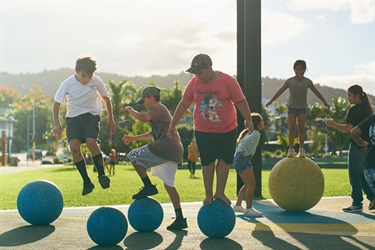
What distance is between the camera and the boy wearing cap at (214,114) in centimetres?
816

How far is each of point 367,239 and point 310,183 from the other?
9.31ft

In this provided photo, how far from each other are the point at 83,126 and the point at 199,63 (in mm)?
2279

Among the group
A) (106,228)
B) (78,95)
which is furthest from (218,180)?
(78,95)

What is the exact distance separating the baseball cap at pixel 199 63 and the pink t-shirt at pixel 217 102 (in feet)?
0.83

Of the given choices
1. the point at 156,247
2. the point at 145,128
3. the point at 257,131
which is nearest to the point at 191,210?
the point at 257,131

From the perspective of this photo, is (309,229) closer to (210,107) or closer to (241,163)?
(241,163)

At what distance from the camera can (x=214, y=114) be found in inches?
323

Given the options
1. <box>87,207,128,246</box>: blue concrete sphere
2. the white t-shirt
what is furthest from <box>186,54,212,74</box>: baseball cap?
<box>87,207,128,246</box>: blue concrete sphere

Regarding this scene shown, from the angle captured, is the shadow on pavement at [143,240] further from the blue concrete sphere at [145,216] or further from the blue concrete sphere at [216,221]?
the blue concrete sphere at [216,221]

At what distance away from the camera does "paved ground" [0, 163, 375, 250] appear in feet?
24.6

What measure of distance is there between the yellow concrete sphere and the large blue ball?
4.02 m

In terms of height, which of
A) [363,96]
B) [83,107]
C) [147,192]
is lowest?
[147,192]

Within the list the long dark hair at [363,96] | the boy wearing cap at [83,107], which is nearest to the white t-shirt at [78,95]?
the boy wearing cap at [83,107]

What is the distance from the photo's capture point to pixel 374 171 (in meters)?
8.67
